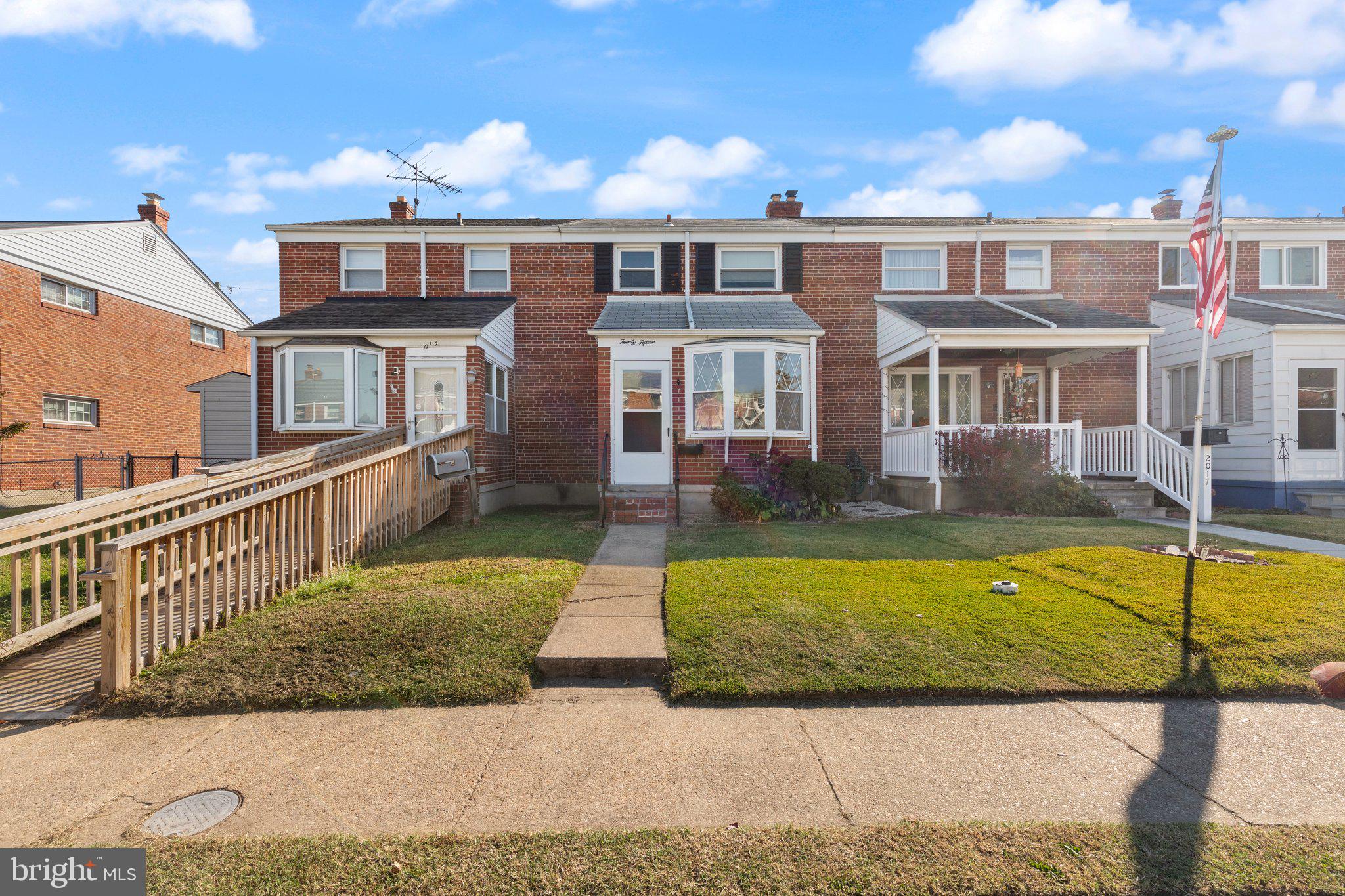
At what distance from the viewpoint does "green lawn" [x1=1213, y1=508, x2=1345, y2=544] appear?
8.80 m

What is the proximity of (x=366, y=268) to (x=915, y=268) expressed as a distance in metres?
12.8

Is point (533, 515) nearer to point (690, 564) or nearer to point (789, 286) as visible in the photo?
point (690, 564)

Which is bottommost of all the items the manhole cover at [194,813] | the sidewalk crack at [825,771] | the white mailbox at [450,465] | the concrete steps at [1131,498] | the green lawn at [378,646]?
the manhole cover at [194,813]

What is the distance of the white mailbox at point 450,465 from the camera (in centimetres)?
952

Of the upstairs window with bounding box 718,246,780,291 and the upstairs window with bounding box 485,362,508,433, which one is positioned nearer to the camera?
the upstairs window with bounding box 485,362,508,433

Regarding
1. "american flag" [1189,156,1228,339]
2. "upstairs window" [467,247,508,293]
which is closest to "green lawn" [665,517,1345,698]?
"american flag" [1189,156,1228,339]

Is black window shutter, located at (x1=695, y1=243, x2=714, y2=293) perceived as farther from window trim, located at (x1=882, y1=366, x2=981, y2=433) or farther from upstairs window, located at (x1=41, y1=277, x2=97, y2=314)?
upstairs window, located at (x1=41, y1=277, x2=97, y2=314)

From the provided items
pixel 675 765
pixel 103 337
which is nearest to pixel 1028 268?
pixel 675 765

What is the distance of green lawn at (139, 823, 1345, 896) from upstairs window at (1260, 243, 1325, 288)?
18.3 meters

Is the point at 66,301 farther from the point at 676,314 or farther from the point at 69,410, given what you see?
the point at 676,314

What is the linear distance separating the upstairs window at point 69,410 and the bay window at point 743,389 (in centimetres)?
1702

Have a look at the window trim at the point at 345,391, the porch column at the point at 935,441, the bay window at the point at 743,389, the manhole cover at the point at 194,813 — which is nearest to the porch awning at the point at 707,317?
the bay window at the point at 743,389

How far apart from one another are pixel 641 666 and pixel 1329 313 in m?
16.1

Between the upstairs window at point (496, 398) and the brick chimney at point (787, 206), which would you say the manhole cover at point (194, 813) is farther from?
the brick chimney at point (787, 206)
